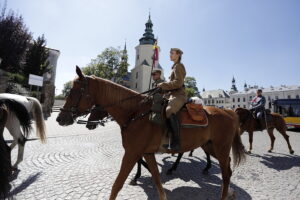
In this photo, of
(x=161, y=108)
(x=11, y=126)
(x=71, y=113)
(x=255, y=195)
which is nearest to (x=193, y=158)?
(x=255, y=195)

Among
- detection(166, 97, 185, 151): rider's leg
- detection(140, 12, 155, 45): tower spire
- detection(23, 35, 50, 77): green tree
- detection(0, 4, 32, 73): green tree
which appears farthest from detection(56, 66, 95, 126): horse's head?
detection(140, 12, 155, 45): tower spire

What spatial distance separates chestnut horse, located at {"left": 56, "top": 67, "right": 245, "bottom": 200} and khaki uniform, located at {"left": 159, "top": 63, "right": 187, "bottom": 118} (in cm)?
39

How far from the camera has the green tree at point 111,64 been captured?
43969 mm

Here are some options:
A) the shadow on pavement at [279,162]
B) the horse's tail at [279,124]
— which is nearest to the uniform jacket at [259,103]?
the horse's tail at [279,124]

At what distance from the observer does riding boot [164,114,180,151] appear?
3027 millimetres

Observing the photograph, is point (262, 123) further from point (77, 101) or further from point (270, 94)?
point (270, 94)

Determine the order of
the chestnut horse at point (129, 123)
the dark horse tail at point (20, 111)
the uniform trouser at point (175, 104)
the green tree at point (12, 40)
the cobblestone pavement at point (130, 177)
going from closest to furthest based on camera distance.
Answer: the chestnut horse at point (129, 123) → the uniform trouser at point (175, 104) → the cobblestone pavement at point (130, 177) → the dark horse tail at point (20, 111) → the green tree at point (12, 40)

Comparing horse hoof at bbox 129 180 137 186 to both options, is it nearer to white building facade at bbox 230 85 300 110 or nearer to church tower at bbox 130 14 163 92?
church tower at bbox 130 14 163 92

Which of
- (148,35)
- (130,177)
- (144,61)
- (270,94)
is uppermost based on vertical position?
(148,35)

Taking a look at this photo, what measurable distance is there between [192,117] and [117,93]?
1.42 meters

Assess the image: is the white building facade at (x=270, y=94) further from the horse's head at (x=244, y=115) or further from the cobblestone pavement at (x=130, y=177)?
the cobblestone pavement at (x=130, y=177)

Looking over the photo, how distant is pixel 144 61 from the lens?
62.9 m

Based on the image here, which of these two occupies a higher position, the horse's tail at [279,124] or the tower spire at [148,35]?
the tower spire at [148,35]

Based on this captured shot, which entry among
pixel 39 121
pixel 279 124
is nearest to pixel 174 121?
pixel 39 121
